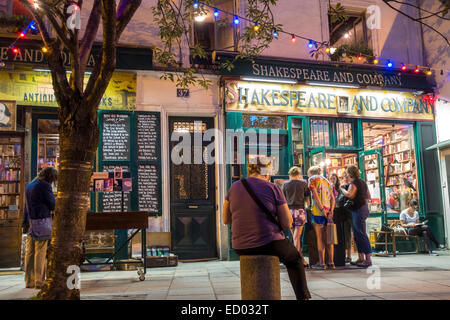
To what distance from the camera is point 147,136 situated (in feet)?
31.5

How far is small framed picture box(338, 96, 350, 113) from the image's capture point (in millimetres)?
10977

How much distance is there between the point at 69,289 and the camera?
441cm

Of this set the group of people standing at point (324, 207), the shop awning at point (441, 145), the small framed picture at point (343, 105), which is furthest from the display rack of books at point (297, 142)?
the shop awning at point (441, 145)

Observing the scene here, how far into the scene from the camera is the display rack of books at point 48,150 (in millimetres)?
9680

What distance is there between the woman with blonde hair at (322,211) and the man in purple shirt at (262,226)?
12.1 feet

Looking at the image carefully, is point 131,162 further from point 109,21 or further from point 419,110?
point 419,110

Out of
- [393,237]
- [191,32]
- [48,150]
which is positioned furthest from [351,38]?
[48,150]

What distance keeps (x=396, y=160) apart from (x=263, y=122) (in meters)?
4.73

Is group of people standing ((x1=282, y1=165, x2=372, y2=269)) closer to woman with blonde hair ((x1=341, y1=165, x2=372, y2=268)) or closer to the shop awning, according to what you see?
woman with blonde hair ((x1=341, y1=165, x2=372, y2=268))

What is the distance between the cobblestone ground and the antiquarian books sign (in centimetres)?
416

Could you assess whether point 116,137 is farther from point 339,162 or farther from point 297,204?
point 339,162

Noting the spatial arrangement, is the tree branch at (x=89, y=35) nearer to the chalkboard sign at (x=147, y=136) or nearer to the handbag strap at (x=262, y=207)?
the handbag strap at (x=262, y=207)

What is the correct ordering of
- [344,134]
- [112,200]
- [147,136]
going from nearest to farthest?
[112,200], [147,136], [344,134]
